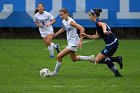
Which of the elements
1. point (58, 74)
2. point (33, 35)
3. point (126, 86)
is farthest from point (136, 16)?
point (126, 86)

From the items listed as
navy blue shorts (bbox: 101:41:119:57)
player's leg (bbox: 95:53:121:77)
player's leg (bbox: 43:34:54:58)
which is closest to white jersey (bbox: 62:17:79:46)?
player's leg (bbox: 95:53:121:77)

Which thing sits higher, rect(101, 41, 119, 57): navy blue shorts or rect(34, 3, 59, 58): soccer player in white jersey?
rect(101, 41, 119, 57): navy blue shorts

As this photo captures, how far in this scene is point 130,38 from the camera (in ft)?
127

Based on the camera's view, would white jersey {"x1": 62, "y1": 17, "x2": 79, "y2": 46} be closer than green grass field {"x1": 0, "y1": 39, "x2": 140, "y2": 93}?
No

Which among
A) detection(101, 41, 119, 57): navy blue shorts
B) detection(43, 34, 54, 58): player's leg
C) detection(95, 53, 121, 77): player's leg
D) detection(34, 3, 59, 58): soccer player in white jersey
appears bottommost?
detection(43, 34, 54, 58): player's leg

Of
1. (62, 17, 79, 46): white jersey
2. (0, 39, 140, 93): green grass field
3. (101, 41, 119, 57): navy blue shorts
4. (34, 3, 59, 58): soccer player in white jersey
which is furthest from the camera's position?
(34, 3, 59, 58): soccer player in white jersey

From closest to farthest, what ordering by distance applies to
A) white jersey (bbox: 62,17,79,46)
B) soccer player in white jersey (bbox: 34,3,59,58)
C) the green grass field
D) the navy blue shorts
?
the green grass field < the navy blue shorts < white jersey (bbox: 62,17,79,46) < soccer player in white jersey (bbox: 34,3,59,58)

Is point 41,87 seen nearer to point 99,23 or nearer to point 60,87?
point 60,87

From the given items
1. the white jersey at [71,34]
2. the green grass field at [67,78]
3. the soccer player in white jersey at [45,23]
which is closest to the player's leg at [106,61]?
the green grass field at [67,78]

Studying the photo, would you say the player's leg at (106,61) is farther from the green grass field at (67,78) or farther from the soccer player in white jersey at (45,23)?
the soccer player in white jersey at (45,23)

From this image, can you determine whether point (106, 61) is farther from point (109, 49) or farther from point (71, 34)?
point (71, 34)

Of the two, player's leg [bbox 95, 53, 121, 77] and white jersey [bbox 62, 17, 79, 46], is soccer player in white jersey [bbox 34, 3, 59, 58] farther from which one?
player's leg [bbox 95, 53, 121, 77]

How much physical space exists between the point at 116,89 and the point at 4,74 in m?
4.39

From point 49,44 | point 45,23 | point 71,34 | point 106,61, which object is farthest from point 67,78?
point 45,23
